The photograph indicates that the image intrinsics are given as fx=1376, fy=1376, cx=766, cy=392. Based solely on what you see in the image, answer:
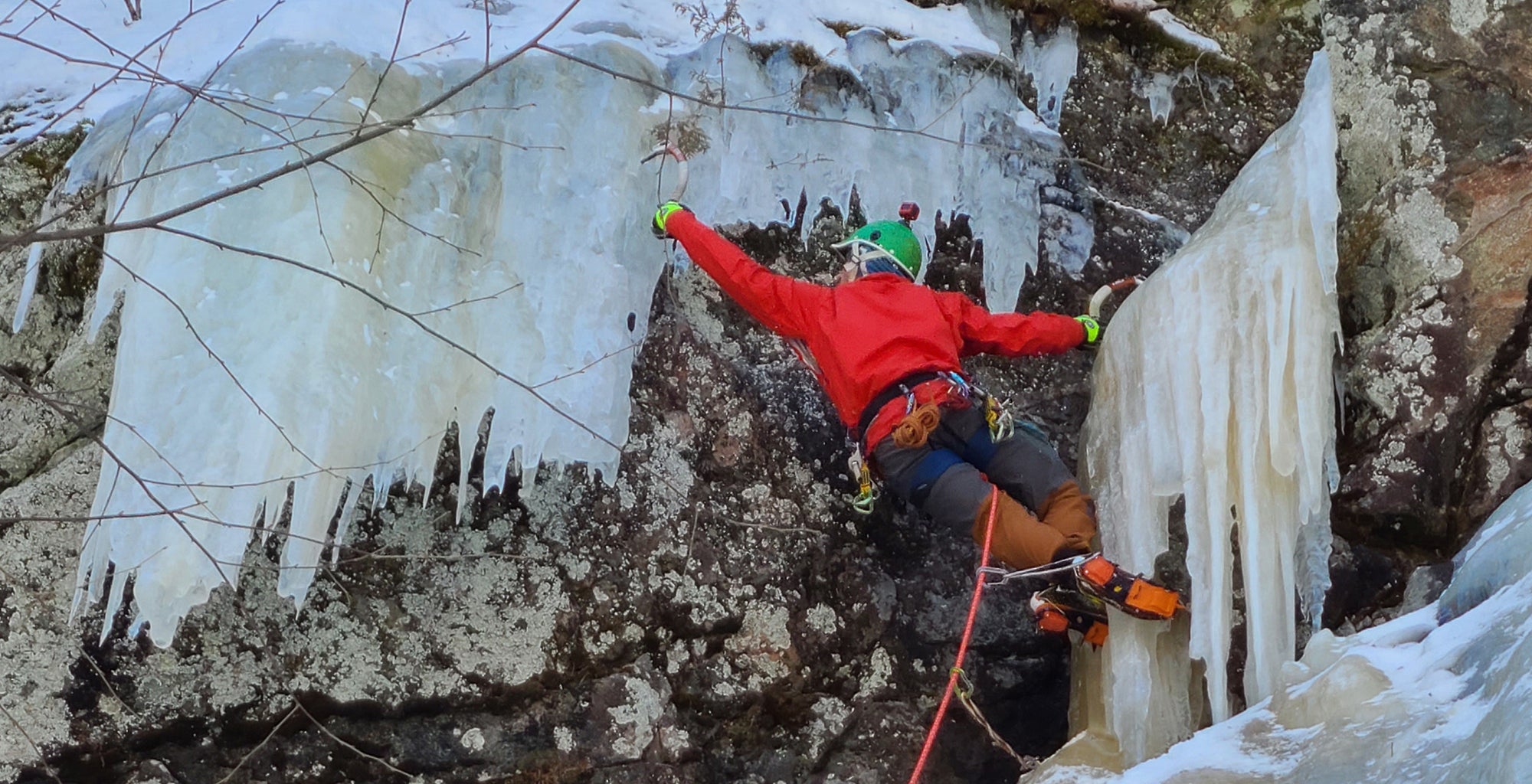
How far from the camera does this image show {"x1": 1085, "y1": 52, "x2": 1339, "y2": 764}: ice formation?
3.51 metres

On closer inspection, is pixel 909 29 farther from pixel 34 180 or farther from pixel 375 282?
pixel 34 180

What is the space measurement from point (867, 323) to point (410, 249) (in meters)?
1.34

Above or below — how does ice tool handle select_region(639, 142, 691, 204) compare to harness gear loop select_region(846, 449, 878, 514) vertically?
above

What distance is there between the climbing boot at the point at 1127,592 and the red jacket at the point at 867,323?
0.73 meters

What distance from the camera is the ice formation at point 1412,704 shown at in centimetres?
254

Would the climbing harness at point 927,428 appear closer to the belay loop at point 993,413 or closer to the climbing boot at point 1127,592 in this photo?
the belay loop at point 993,413

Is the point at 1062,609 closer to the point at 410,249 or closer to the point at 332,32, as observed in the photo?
the point at 410,249

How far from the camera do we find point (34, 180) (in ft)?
13.9

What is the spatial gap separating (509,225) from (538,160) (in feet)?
0.77

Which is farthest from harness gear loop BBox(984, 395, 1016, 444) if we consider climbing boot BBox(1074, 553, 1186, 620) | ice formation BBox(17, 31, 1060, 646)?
ice formation BBox(17, 31, 1060, 646)

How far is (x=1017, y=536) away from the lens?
12.0 ft

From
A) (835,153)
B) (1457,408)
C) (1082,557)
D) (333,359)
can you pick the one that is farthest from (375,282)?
(1457,408)

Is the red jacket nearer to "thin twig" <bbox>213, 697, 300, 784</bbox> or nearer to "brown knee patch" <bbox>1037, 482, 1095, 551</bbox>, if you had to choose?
"brown knee patch" <bbox>1037, 482, 1095, 551</bbox>

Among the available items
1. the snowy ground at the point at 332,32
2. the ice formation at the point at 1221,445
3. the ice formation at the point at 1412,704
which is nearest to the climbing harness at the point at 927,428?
the ice formation at the point at 1221,445
